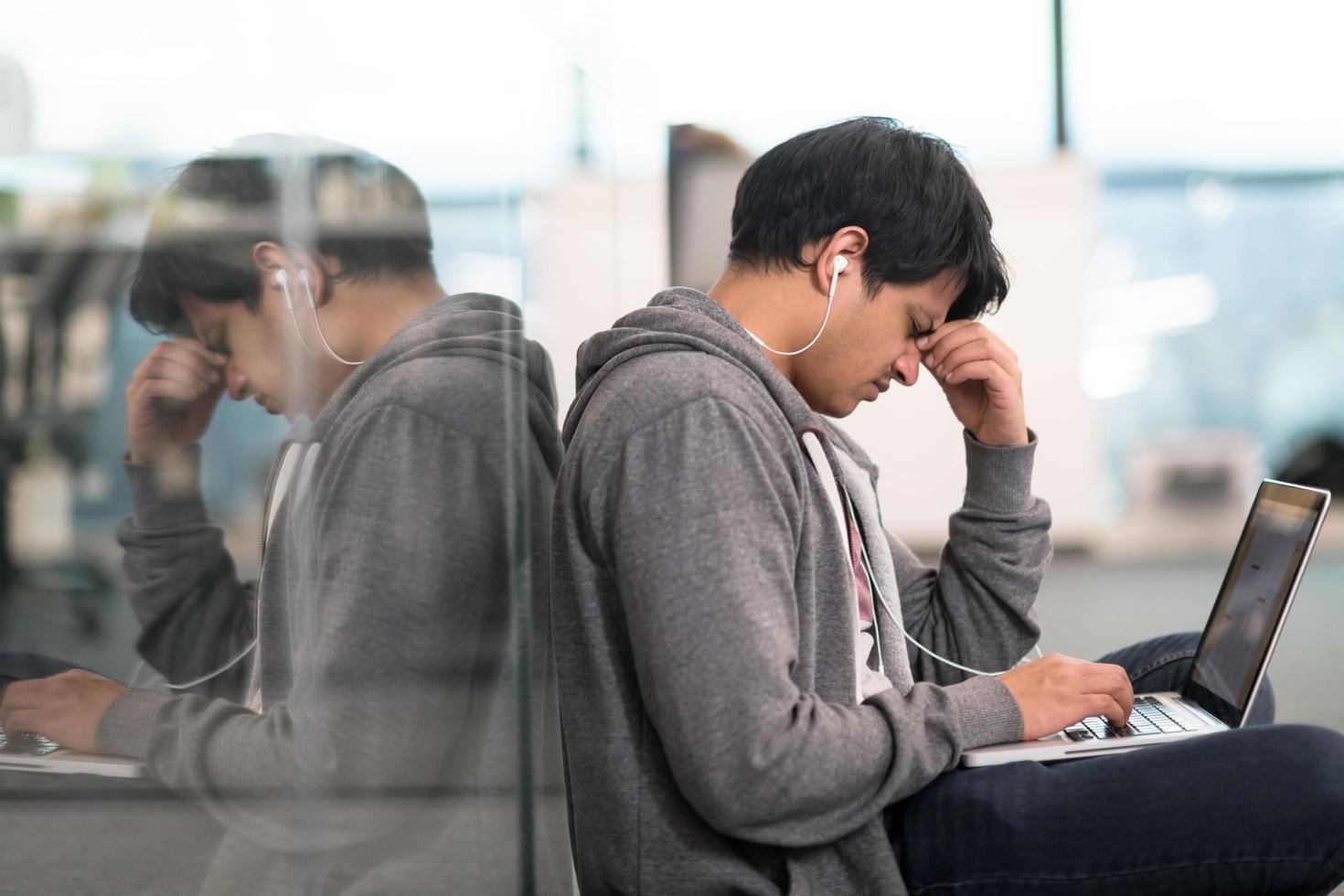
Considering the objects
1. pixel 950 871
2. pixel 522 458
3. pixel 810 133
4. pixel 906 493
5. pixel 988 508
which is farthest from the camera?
pixel 906 493

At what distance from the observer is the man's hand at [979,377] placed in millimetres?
1283

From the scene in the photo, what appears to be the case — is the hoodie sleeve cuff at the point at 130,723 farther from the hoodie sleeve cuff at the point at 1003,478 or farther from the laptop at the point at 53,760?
the hoodie sleeve cuff at the point at 1003,478

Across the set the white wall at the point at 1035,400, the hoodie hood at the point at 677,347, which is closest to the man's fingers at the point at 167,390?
the hoodie hood at the point at 677,347

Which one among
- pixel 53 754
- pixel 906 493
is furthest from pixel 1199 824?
pixel 906 493

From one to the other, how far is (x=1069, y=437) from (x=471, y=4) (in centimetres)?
392

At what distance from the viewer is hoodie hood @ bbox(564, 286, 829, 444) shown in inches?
38.4

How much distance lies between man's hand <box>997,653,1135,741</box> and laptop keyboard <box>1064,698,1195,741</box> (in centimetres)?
4

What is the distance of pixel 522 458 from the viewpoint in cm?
106

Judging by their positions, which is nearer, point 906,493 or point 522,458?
point 522,458

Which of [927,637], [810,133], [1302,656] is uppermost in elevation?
[810,133]

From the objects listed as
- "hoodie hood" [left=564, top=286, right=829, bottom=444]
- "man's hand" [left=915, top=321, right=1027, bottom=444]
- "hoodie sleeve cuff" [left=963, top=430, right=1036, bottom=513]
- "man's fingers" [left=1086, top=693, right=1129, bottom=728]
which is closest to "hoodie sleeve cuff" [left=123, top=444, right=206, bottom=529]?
"hoodie hood" [left=564, top=286, right=829, bottom=444]

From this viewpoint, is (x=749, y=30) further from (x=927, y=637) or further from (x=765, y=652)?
(x=765, y=652)

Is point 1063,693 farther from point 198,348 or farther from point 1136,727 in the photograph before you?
point 198,348

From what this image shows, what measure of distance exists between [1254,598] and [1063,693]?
0.35 metres
